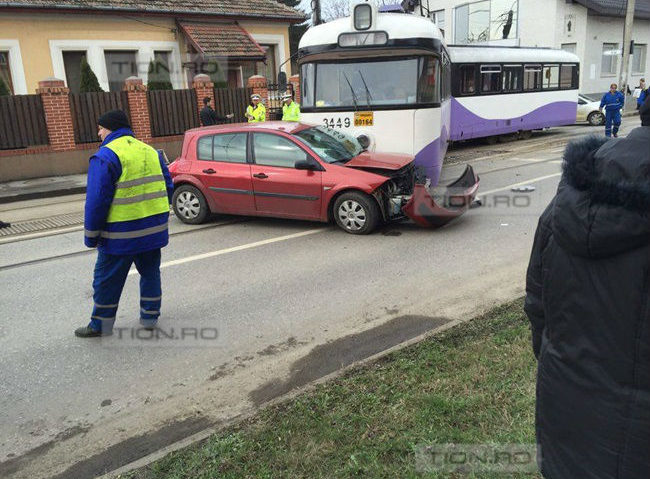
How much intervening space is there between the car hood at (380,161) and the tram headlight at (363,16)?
7.89 feet

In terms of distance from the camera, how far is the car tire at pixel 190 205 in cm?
913

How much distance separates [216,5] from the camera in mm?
22406

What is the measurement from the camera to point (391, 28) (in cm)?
951

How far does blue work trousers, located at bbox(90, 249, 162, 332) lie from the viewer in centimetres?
479

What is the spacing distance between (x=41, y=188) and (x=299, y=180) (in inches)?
330

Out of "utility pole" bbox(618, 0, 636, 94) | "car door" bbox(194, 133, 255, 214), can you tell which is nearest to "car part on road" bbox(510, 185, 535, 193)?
"car door" bbox(194, 133, 255, 214)

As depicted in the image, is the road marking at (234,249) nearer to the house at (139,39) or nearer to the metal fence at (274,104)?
the house at (139,39)

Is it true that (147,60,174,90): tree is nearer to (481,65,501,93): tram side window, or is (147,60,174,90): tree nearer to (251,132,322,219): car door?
(481,65,501,93): tram side window

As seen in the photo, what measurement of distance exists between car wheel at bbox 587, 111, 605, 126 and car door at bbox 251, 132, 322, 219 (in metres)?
20.5

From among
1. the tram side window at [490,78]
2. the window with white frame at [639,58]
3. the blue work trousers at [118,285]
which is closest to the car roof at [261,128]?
the blue work trousers at [118,285]

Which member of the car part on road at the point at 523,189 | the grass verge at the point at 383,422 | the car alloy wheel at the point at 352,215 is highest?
the car alloy wheel at the point at 352,215

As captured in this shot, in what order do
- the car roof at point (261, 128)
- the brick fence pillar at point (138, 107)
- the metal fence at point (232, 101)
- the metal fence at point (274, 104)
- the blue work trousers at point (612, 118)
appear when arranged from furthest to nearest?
1. the metal fence at point (274, 104)
2. the metal fence at point (232, 101)
3. the blue work trousers at point (612, 118)
4. the brick fence pillar at point (138, 107)
5. the car roof at point (261, 128)

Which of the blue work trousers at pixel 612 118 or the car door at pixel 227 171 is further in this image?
the blue work trousers at pixel 612 118

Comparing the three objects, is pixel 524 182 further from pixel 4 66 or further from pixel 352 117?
pixel 4 66
